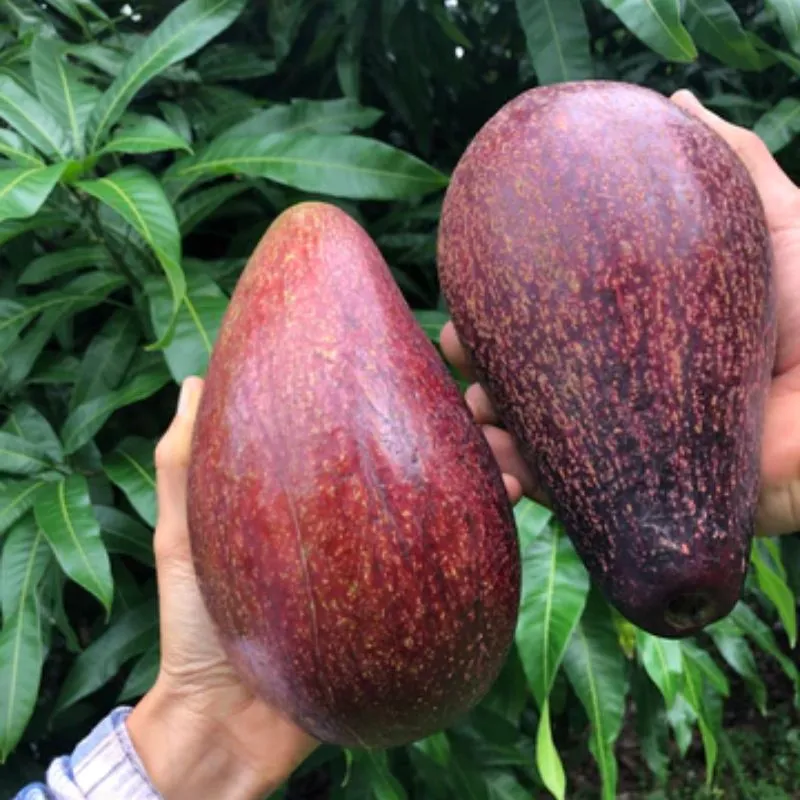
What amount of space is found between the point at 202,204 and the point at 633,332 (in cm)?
89

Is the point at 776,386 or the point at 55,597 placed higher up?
the point at 776,386

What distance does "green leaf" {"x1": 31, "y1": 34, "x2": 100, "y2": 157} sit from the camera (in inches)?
57.7

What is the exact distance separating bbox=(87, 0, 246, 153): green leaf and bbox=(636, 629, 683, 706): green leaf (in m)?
1.15

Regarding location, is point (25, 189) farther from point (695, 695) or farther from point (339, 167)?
point (695, 695)

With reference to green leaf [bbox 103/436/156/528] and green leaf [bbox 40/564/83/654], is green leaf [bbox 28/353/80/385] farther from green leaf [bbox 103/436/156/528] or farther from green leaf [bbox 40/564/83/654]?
green leaf [bbox 40/564/83/654]

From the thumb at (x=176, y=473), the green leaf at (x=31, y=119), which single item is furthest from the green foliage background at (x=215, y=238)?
the thumb at (x=176, y=473)

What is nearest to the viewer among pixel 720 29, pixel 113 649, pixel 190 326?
pixel 190 326

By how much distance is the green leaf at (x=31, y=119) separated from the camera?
1402 millimetres

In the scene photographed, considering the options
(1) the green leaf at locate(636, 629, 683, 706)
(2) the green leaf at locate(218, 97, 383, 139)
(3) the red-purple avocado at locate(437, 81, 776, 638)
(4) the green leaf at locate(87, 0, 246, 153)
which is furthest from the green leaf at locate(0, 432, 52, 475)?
(1) the green leaf at locate(636, 629, 683, 706)

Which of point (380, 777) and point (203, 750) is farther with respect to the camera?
point (380, 777)

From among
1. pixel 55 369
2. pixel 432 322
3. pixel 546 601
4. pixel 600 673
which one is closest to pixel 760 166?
pixel 432 322

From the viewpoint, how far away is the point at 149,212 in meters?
1.27

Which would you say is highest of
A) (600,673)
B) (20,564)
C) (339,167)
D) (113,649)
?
(339,167)

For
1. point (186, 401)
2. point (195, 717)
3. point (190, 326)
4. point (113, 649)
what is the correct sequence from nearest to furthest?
point (186, 401), point (195, 717), point (190, 326), point (113, 649)
